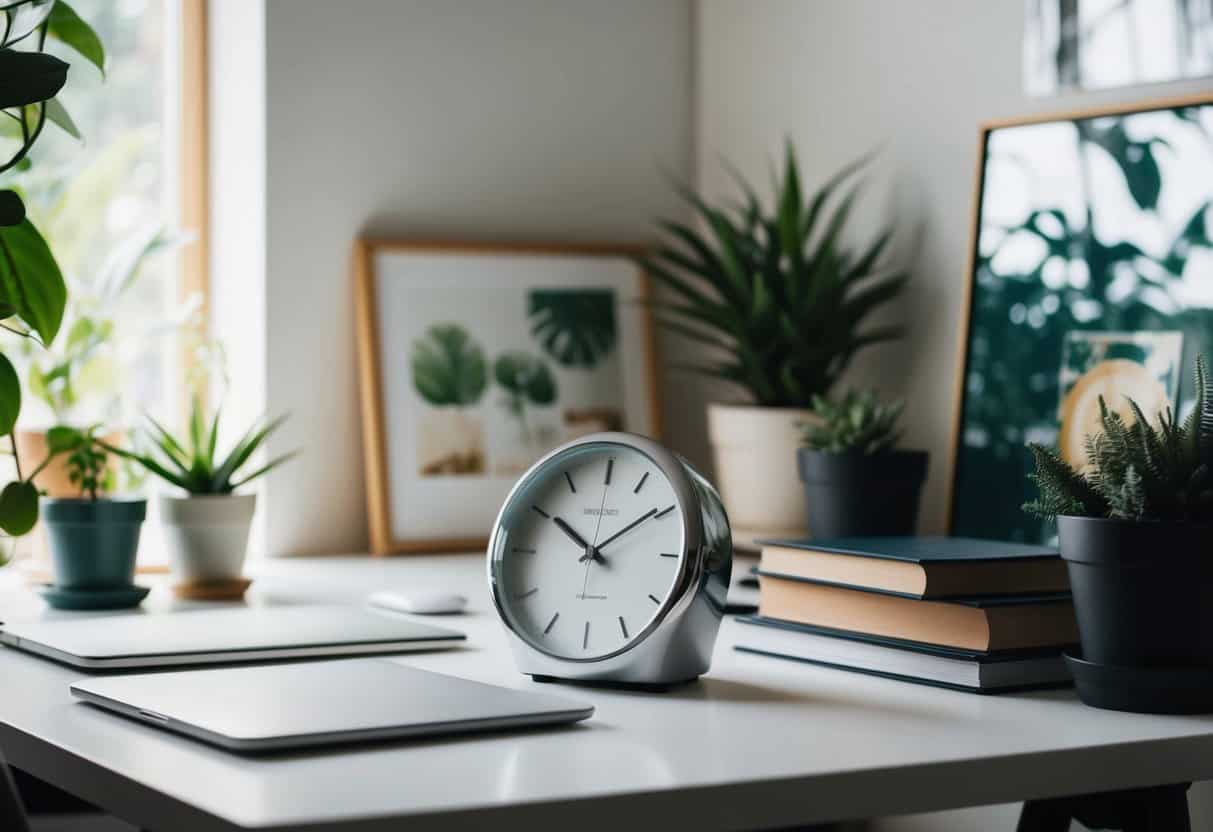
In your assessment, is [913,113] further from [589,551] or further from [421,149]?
[589,551]

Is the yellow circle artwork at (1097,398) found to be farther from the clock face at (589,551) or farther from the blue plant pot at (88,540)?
the blue plant pot at (88,540)

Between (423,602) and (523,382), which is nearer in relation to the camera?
(423,602)

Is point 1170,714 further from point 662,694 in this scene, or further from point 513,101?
point 513,101

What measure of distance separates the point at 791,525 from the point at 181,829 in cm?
128

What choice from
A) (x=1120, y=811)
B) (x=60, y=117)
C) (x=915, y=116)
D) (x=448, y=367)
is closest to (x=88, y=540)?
(x=60, y=117)

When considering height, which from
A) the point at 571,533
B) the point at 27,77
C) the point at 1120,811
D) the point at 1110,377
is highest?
the point at 27,77

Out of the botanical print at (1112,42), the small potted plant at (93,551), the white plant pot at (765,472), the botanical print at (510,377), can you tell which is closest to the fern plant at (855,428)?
the white plant pot at (765,472)

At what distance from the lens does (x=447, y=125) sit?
2293 mm

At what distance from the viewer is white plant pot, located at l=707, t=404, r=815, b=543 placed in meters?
1.99

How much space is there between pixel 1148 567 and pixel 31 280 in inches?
37.4

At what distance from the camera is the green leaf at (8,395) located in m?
1.28

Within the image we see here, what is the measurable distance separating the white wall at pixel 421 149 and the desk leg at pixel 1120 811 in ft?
4.05

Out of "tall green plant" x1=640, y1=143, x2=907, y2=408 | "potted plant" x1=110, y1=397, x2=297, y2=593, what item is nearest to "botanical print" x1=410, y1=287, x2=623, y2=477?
"tall green plant" x1=640, y1=143, x2=907, y2=408

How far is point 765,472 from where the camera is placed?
2.01m
